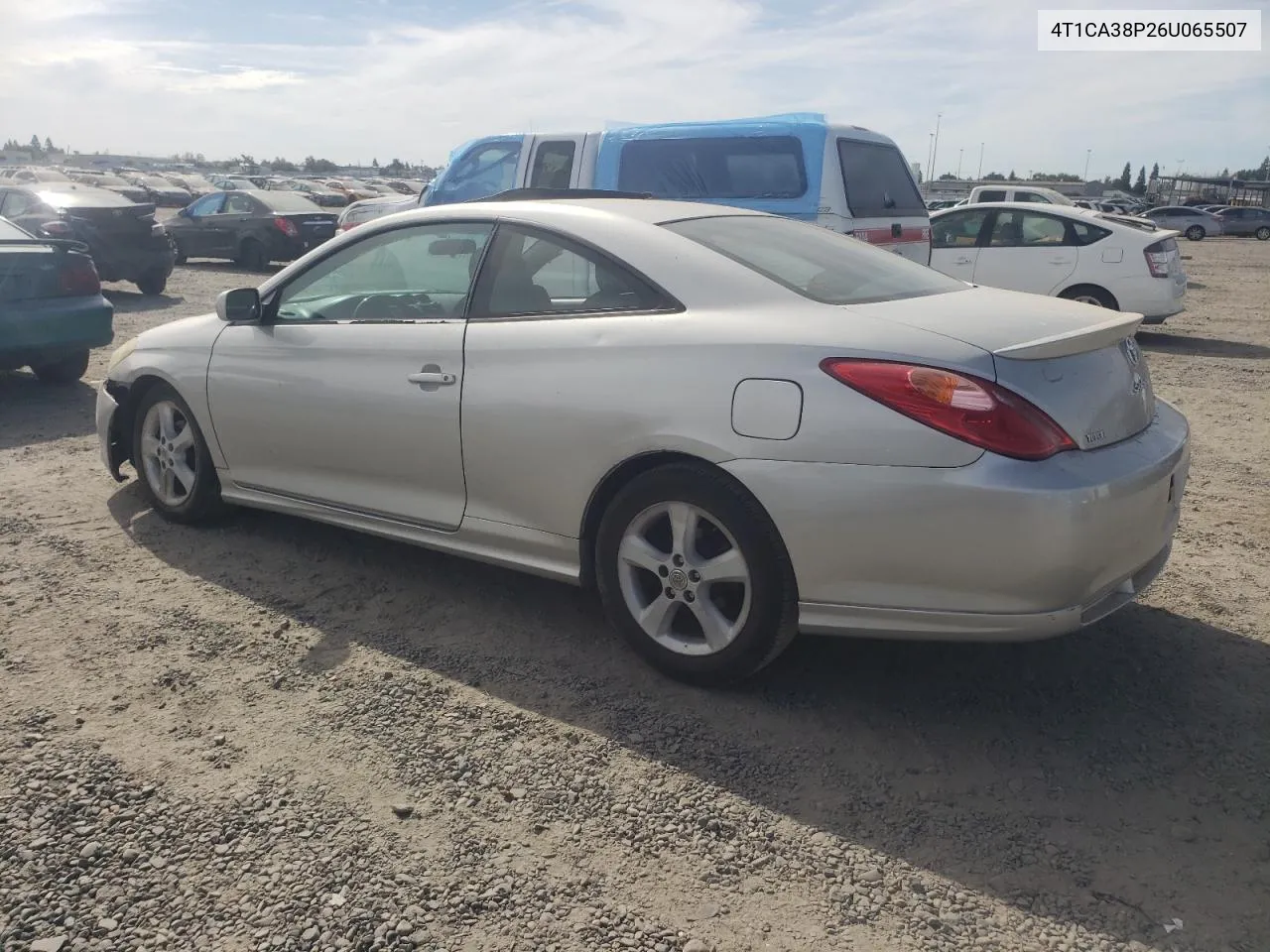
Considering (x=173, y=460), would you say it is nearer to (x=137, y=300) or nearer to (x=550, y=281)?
(x=550, y=281)

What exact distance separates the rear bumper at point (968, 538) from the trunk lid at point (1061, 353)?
0.11 m

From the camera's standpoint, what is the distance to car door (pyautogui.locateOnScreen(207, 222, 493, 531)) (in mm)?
3781

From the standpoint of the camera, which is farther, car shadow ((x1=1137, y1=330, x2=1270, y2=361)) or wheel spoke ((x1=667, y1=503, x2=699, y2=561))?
car shadow ((x1=1137, y1=330, x2=1270, y2=361))

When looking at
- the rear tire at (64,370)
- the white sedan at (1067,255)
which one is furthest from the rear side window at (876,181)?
the rear tire at (64,370)

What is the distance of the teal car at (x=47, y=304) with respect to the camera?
290 inches

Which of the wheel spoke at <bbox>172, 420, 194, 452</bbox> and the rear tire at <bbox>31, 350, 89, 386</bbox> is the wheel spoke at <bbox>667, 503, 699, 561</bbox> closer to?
the wheel spoke at <bbox>172, 420, 194, 452</bbox>

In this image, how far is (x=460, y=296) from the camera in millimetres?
3834

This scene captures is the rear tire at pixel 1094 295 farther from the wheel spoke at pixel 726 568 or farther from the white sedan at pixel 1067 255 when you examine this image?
the wheel spoke at pixel 726 568

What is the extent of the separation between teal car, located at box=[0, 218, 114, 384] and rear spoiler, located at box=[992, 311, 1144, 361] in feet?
22.7

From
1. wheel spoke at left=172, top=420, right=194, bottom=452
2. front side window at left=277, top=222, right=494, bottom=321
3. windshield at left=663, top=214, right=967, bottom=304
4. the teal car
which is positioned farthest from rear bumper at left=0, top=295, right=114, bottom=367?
windshield at left=663, top=214, right=967, bottom=304

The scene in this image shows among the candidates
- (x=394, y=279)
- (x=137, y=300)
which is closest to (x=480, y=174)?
(x=394, y=279)

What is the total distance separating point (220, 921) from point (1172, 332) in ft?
41.6

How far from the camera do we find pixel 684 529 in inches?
126

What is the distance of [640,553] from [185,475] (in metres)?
2.51
